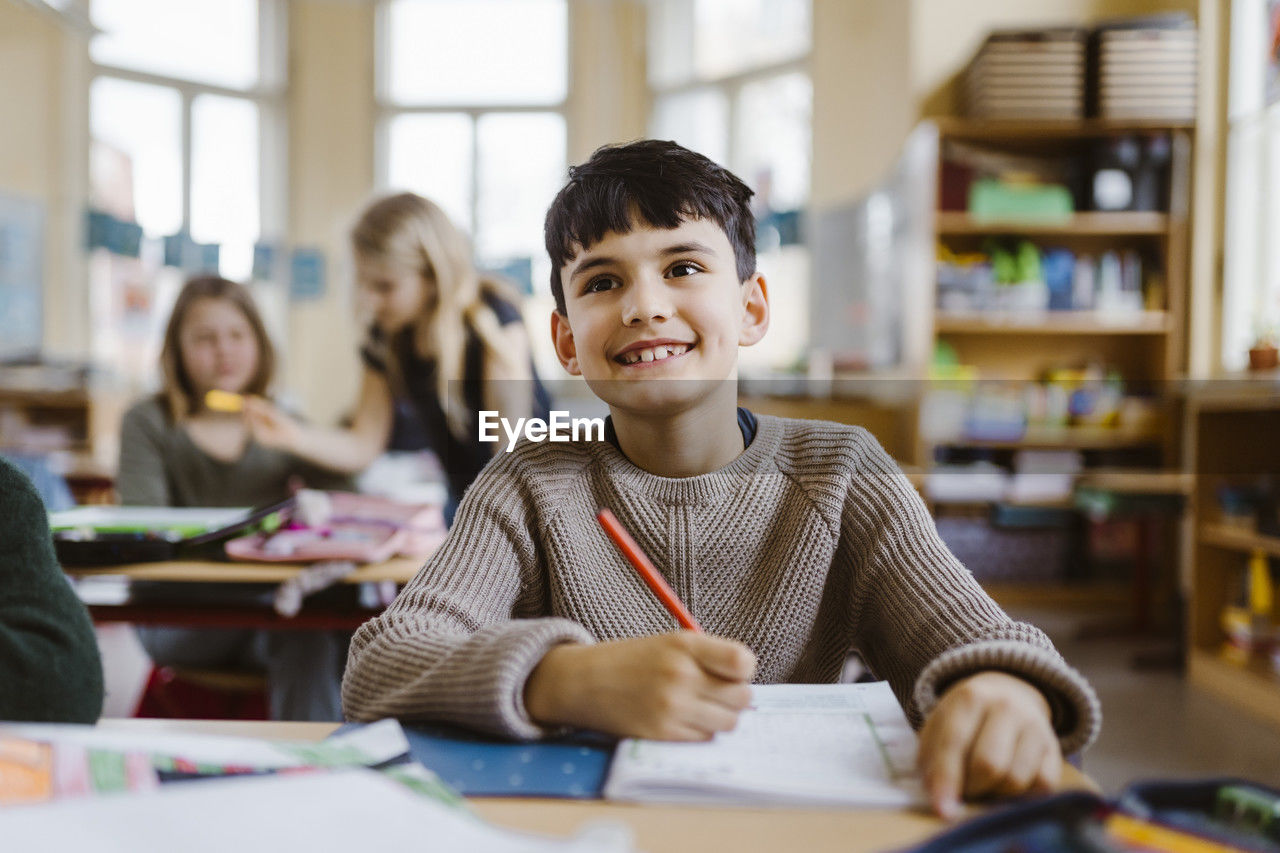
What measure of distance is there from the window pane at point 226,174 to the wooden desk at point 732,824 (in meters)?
6.04

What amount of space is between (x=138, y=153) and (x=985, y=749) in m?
6.49

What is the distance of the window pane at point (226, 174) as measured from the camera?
20.0ft

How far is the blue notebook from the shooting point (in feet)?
1.91

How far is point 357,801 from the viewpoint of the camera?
1.52 ft

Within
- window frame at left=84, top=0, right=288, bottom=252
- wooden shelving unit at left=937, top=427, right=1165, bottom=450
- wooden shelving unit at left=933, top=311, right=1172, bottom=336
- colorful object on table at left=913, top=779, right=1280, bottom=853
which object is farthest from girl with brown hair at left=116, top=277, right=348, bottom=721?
window frame at left=84, top=0, right=288, bottom=252

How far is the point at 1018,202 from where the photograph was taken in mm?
4016

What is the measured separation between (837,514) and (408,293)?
1272mm

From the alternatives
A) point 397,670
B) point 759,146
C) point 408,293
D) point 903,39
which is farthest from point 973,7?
point 397,670

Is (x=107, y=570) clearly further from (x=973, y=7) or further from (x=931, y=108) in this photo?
(x=973, y=7)

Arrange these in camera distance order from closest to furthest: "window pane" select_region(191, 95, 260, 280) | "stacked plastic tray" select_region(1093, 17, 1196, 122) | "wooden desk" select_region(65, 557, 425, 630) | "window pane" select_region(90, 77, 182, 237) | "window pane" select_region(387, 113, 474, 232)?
"wooden desk" select_region(65, 557, 425, 630) → "stacked plastic tray" select_region(1093, 17, 1196, 122) → "window pane" select_region(90, 77, 182, 237) → "window pane" select_region(191, 95, 260, 280) → "window pane" select_region(387, 113, 474, 232)

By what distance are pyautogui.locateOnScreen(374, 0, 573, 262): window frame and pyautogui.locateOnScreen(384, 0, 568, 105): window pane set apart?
25 mm

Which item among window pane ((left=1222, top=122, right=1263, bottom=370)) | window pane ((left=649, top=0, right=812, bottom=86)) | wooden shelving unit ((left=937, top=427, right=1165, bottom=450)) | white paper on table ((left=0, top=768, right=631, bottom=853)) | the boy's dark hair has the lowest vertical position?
Result: wooden shelving unit ((left=937, top=427, right=1165, bottom=450))

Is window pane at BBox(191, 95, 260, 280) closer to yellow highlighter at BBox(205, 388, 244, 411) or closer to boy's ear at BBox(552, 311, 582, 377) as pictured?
yellow highlighter at BBox(205, 388, 244, 411)

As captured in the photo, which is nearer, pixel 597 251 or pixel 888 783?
pixel 888 783
